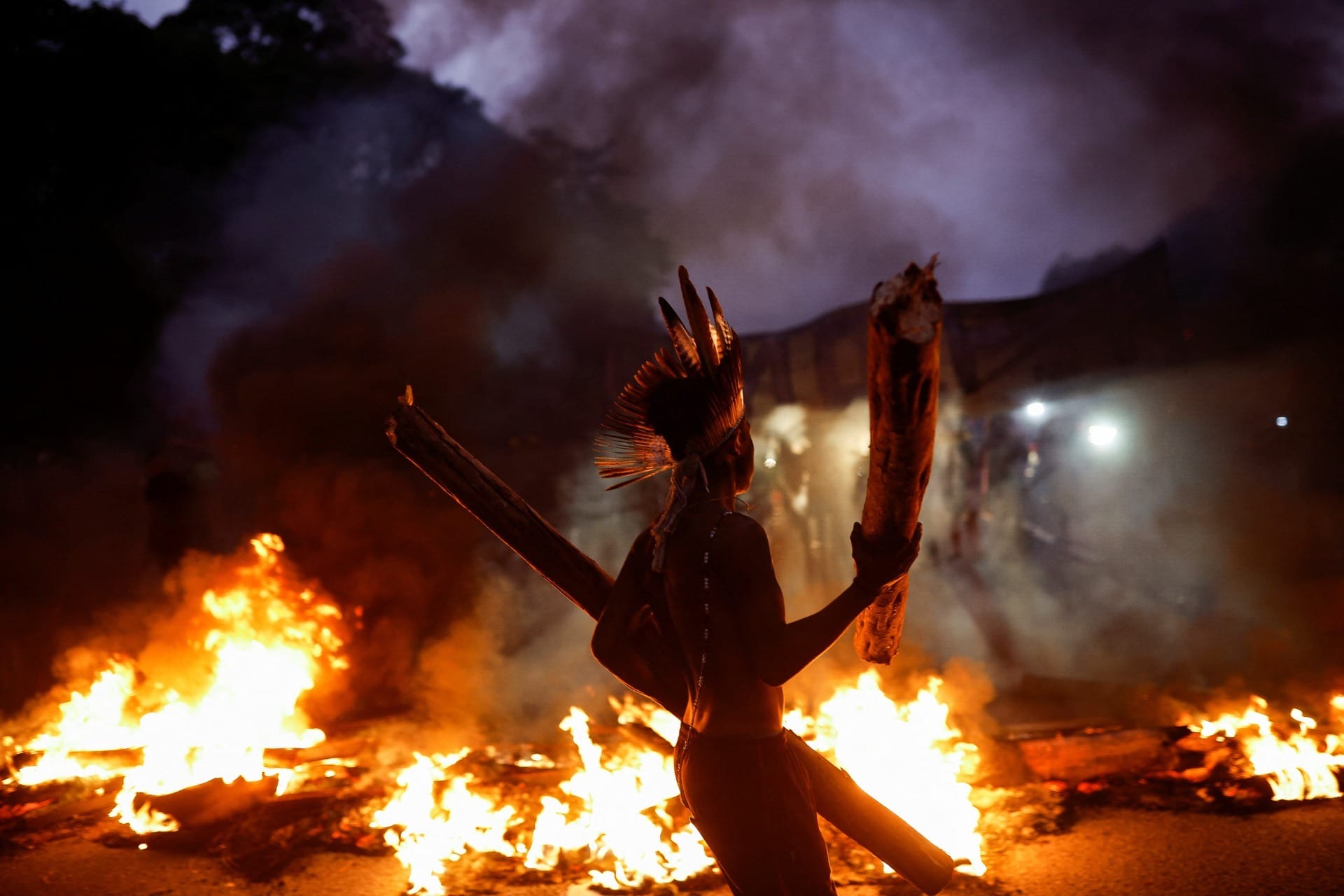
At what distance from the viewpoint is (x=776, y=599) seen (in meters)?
2.20

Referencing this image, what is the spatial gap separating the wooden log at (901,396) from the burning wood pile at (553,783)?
10.9 ft

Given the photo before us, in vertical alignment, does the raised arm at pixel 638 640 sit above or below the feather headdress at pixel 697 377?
below

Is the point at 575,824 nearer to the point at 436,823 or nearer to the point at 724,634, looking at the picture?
the point at 436,823

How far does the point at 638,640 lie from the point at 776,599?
0.62 m

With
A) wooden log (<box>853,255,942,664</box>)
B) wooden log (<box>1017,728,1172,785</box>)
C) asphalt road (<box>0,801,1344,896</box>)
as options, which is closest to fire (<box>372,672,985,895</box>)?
asphalt road (<box>0,801,1344,896</box>)

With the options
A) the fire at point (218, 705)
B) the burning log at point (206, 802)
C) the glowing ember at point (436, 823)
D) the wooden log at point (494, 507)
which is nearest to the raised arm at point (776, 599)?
the wooden log at point (494, 507)

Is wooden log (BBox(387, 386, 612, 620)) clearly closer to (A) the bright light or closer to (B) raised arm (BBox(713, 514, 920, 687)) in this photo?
(B) raised arm (BBox(713, 514, 920, 687))

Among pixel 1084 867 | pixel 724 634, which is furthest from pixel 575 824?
pixel 724 634

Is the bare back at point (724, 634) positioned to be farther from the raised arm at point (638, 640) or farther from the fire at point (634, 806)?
the fire at point (634, 806)

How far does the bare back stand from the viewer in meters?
2.21

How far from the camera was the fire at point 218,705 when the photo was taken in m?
5.93

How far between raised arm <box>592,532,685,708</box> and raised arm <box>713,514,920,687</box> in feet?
1.32

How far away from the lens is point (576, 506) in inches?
438

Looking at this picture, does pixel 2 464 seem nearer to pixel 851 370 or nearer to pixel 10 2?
pixel 10 2
